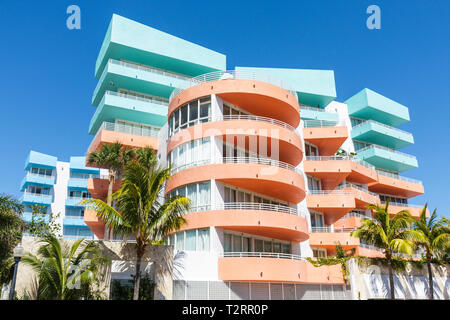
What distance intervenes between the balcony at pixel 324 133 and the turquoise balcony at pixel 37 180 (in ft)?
154

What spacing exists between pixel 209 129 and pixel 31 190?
49398mm

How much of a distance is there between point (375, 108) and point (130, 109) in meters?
33.3

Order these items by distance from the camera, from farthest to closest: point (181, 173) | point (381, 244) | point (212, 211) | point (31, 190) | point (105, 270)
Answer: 1. point (31, 190)
2. point (381, 244)
3. point (181, 173)
4. point (212, 211)
5. point (105, 270)

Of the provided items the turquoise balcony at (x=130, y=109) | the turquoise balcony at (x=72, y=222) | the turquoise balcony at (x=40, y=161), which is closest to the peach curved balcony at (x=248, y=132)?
the turquoise balcony at (x=130, y=109)

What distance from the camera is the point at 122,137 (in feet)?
128

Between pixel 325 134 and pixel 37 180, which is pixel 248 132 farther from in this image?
pixel 37 180

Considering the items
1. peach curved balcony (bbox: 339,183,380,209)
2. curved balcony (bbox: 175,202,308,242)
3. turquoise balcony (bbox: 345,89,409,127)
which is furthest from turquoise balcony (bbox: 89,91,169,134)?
turquoise balcony (bbox: 345,89,409,127)

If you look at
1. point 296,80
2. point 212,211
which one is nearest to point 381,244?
point 212,211

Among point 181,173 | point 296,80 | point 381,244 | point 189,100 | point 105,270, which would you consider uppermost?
point 296,80

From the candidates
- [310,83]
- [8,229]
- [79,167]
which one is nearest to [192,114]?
[8,229]

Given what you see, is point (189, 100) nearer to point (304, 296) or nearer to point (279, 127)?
point (279, 127)

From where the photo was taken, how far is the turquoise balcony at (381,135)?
172ft
